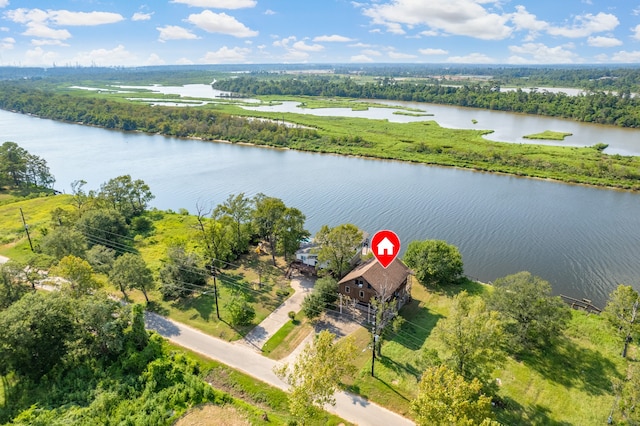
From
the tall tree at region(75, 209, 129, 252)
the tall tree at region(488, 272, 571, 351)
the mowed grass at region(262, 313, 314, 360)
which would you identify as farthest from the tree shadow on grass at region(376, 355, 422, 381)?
the tall tree at region(75, 209, 129, 252)

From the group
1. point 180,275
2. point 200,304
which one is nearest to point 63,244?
point 180,275

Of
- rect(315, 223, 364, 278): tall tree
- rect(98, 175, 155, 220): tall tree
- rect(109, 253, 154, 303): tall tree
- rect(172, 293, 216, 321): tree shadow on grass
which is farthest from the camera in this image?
rect(98, 175, 155, 220): tall tree

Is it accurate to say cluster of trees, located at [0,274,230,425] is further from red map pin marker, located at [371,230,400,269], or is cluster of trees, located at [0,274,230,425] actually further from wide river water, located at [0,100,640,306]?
wide river water, located at [0,100,640,306]

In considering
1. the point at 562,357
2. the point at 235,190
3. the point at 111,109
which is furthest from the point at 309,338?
the point at 111,109

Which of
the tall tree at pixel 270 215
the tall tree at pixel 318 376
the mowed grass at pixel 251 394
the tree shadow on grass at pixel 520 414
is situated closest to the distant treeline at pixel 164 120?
the tall tree at pixel 270 215

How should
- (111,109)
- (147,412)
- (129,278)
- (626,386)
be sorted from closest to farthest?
1. (626,386)
2. (147,412)
3. (129,278)
4. (111,109)

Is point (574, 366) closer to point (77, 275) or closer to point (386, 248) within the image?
point (386, 248)

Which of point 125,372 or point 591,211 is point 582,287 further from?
point 125,372
